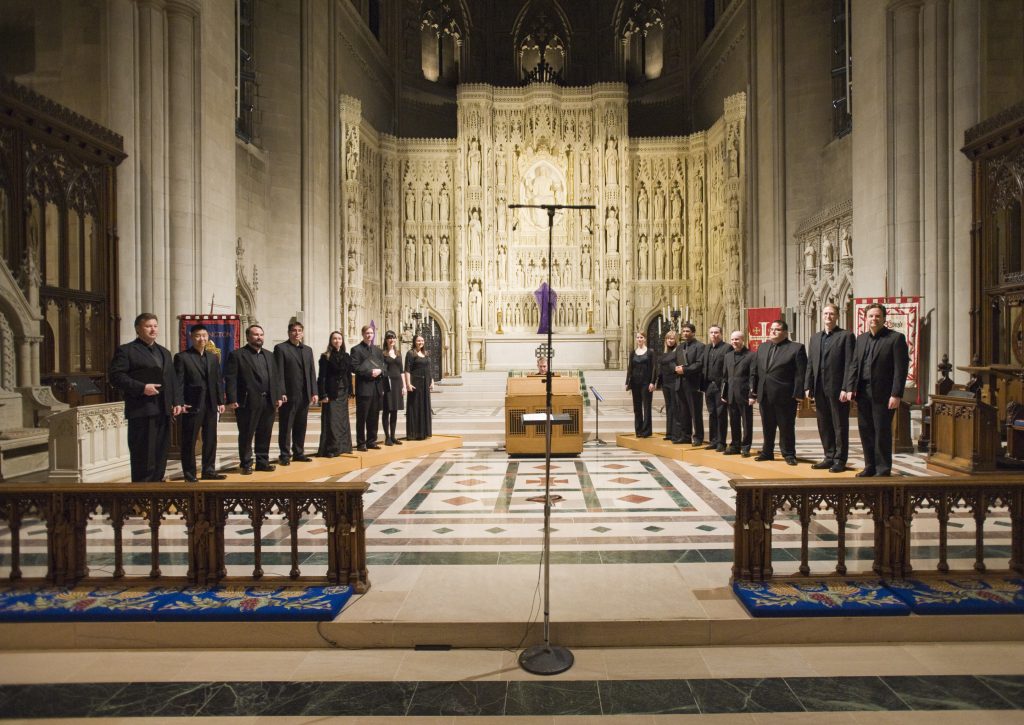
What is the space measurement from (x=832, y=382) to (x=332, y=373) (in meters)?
4.93

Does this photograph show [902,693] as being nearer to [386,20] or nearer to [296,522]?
[296,522]

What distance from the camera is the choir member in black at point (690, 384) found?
7520 mm

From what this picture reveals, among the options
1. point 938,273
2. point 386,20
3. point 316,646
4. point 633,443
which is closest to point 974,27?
point 938,273

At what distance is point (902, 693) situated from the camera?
2590 millimetres

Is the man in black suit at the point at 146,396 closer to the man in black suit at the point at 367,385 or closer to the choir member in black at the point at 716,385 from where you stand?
the man in black suit at the point at 367,385

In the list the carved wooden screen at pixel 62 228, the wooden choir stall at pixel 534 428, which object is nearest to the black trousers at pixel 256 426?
the wooden choir stall at pixel 534 428

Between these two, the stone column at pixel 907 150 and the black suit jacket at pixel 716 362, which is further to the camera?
the stone column at pixel 907 150

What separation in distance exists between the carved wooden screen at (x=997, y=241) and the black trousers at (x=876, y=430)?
3.53 m

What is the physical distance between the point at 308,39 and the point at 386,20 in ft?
21.8

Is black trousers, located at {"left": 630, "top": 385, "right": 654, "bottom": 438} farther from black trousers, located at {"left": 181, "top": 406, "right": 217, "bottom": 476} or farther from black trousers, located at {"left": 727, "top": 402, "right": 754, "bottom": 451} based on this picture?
black trousers, located at {"left": 181, "top": 406, "right": 217, "bottom": 476}

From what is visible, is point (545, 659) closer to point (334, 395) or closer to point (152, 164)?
point (334, 395)

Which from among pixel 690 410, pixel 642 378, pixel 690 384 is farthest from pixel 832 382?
pixel 642 378

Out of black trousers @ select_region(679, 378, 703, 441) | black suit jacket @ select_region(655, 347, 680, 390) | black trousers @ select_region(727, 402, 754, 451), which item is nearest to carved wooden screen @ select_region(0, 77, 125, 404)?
black suit jacket @ select_region(655, 347, 680, 390)

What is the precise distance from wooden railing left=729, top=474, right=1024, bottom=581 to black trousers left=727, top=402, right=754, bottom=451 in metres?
3.49
